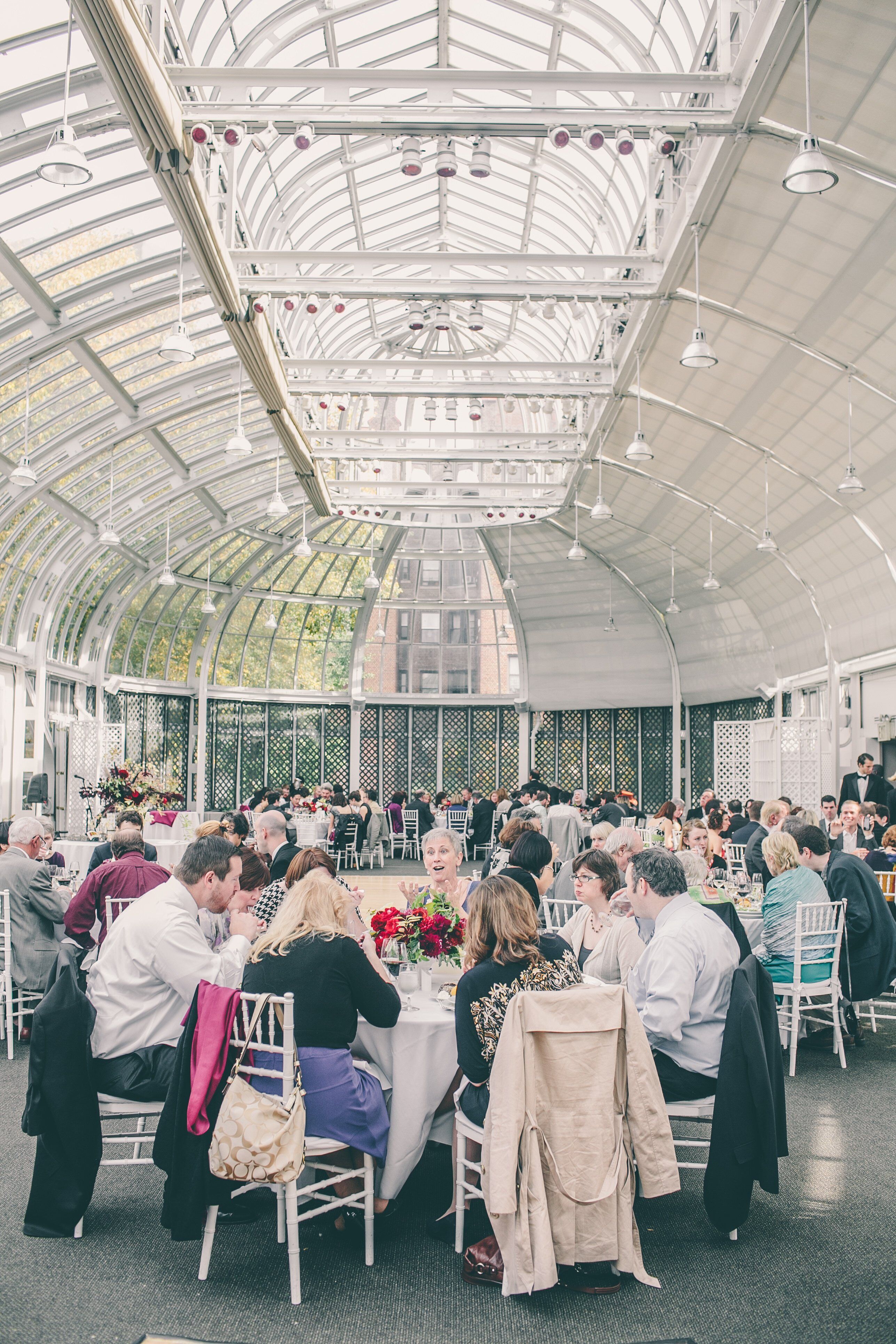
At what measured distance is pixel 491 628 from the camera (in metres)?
21.9

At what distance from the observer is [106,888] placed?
6059 mm

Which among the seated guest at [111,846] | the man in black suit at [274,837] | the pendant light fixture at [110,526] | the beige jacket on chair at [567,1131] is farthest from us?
the pendant light fixture at [110,526]

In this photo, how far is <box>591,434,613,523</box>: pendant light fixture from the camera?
11570 millimetres

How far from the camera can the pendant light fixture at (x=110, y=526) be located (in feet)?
39.0

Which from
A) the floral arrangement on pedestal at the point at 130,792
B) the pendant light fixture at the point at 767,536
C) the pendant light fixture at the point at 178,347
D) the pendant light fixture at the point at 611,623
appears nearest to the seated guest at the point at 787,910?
the pendant light fixture at the point at 178,347

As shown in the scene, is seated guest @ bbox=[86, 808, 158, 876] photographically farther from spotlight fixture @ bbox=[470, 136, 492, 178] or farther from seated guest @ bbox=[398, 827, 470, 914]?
spotlight fixture @ bbox=[470, 136, 492, 178]

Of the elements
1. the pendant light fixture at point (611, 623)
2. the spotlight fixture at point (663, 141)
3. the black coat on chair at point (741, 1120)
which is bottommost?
the black coat on chair at point (741, 1120)

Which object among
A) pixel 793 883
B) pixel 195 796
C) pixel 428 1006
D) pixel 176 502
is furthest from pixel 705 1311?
pixel 195 796

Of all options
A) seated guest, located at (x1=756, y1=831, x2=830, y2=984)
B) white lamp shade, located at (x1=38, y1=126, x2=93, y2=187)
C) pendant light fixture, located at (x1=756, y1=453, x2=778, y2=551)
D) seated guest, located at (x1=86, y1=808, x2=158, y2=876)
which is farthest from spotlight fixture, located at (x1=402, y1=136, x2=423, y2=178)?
pendant light fixture, located at (x1=756, y1=453, x2=778, y2=551)

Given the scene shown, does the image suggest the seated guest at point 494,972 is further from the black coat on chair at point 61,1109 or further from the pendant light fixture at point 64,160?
the pendant light fixture at point 64,160

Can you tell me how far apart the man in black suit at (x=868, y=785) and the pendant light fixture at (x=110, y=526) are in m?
8.75

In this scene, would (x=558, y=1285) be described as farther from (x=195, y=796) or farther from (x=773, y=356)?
(x=195, y=796)

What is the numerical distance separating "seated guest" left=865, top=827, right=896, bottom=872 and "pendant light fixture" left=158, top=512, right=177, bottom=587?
30.4ft

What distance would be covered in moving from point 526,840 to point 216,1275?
2.60 m
